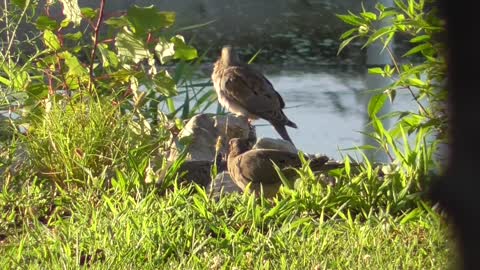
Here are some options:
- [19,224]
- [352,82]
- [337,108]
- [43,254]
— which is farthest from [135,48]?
[352,82]

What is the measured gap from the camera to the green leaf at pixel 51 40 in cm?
466

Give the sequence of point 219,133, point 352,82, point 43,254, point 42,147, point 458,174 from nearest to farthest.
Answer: point 458,174, point 43,254, point 42,147, point 219,133, point 352,82

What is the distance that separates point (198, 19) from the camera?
32.2 ft

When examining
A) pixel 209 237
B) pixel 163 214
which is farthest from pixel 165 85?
pixel 209 237

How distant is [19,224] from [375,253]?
148cm

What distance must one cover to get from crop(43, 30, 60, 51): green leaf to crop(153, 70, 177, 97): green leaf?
1.69 ft

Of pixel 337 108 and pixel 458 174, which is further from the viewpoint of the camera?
pixel 337 108

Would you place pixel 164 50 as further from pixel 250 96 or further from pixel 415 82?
pixel 250 96

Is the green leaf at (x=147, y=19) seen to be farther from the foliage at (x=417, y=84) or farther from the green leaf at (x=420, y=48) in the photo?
the green leaf at (x=420, y=48)

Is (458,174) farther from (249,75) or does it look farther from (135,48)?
(249,75)

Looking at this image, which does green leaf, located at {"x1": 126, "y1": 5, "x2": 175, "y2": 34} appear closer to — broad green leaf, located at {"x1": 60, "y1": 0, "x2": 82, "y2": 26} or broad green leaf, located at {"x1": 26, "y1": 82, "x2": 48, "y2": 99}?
broad green leaf, located at {"x1": 60, "y1": 0, "x2": 82, "y2": 26}

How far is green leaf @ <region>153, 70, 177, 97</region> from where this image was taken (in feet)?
15.1

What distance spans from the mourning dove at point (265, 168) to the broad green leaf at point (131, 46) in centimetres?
72

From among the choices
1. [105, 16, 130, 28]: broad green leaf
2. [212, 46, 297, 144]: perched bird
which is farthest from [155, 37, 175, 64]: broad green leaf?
[212, 46, 297, 144]: perched bird
